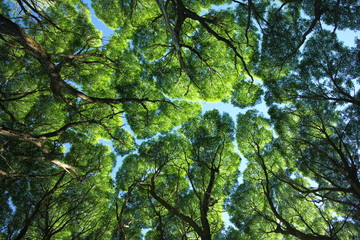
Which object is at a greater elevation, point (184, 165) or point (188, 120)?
point (188, 120)

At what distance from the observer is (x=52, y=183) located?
10.1 metres

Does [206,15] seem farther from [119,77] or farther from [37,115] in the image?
[37,115]

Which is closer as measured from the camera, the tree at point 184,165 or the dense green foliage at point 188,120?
the dense green foliage at point 188,120

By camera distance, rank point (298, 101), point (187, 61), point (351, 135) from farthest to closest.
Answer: point (187, 61)
point (298, 101)
point (351, 135)

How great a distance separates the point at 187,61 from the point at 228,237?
9612 mm

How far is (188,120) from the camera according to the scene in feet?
37.8

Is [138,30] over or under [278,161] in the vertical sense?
over

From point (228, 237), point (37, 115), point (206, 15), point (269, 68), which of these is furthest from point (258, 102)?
point (37, 115)

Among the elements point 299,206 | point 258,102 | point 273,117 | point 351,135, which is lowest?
point 299,206

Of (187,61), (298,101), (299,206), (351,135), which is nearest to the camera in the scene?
(351,135)

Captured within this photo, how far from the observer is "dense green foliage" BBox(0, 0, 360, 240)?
338 inches

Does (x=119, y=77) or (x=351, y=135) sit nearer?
(x=351, y=135)

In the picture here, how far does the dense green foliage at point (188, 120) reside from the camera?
8.59 metres

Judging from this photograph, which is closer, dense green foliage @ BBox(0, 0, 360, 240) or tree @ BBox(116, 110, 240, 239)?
dense green foliage @ BBox(0, 0, 360, 240)
